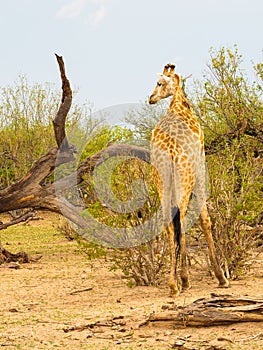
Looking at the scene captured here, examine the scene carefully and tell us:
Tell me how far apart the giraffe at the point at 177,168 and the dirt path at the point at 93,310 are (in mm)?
546

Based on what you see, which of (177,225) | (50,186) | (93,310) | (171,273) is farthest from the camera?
(50,186)

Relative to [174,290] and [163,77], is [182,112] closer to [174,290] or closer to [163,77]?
[163,77]

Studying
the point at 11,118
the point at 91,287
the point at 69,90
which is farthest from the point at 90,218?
the point at 11,118

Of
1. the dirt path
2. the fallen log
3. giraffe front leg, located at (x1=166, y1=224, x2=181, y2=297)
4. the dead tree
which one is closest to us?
the dirt path

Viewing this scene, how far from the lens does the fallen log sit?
5742mm

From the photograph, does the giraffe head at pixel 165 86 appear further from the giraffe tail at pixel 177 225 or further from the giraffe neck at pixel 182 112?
the giraffe tail at pixel 177 225

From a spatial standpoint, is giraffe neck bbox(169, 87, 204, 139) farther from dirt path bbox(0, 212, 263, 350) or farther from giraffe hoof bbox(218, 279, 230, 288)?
dirt path bbox(0, 212, 263, 350)

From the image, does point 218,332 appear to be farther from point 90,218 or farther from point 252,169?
point 90,218

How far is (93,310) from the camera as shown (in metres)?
7.16

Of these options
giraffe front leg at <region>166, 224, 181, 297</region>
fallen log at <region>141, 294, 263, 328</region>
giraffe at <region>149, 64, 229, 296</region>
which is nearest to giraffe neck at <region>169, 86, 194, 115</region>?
giraffe at <region>149, 64, 229, 296</region>

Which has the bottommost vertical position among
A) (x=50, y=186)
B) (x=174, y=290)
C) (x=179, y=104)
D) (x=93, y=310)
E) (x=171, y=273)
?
(x=93, y=310)

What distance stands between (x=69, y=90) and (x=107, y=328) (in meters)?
5.18

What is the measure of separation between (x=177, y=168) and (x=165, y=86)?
111 cm

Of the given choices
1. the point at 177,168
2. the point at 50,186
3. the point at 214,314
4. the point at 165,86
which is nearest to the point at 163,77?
the point at 165,86
